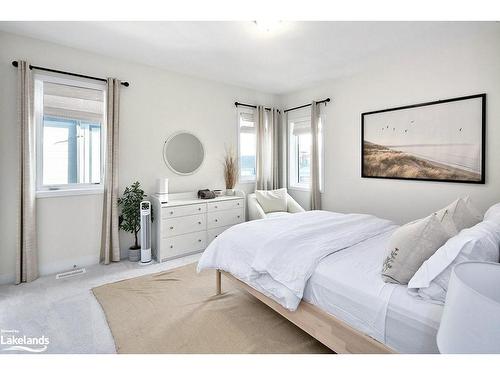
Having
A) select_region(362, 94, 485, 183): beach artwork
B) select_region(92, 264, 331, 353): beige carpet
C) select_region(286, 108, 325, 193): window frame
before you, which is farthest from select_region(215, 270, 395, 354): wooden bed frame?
select_region(286, 108, 325, 193): window frame

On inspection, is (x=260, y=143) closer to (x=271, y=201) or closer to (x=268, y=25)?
(x=271, y=201)

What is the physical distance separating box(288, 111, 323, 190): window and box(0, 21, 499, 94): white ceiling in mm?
1081

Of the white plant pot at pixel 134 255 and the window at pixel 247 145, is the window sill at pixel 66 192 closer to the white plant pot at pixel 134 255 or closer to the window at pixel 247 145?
the white plant pot at pixel 134 255

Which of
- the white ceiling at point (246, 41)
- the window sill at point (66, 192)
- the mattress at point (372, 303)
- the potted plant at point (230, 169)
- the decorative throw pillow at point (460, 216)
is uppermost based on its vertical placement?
the white ceiling at point (246, 41)

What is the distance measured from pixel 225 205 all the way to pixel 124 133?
170 cm

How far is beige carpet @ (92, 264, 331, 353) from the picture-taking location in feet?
5.70

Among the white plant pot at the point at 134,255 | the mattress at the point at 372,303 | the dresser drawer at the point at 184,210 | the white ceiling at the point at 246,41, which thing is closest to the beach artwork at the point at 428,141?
the white ceiling at the point at 246,41

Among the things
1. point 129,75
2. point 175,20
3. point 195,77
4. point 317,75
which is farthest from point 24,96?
point 317,75

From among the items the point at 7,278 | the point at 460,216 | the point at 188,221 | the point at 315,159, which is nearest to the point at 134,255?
the point at 188,221

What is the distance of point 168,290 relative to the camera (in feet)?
8.34

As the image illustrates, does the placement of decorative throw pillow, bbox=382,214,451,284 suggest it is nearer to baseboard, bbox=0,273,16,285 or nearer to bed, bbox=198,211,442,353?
bed, bbox=198,211,442,353

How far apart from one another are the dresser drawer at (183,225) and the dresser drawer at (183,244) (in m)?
0.06

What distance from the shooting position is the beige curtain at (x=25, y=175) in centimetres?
265

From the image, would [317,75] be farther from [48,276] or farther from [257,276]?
[48,276]
